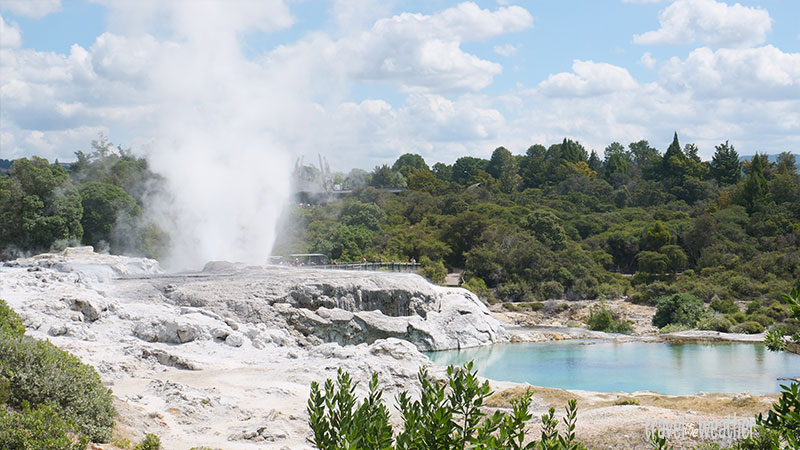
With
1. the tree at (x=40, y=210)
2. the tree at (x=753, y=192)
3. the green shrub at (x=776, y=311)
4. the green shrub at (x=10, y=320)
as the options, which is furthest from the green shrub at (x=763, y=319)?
the tree at (x=40, y=210)

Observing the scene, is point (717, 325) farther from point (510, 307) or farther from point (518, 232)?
point (518, 232)

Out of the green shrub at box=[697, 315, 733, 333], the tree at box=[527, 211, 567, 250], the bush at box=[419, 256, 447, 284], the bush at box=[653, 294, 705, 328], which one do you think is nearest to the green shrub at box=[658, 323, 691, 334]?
the bush at box=[653, 294, 705, 328]

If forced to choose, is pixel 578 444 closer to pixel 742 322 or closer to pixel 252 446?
pixel 252 446

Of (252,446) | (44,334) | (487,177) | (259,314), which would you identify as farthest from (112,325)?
(487,177)

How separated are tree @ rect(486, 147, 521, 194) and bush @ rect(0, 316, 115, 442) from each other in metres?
58.6

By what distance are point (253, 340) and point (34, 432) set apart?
11.8 metres

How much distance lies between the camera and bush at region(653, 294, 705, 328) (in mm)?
30938

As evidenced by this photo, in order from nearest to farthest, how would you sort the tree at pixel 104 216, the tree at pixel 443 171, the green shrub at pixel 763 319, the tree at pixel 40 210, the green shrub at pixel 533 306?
the green shrub at pixel 763 319, the green shrub at pixel 533 306, the tree at pixel 40 210, the tree at pixel 104 216, the tree at pixel 443 171

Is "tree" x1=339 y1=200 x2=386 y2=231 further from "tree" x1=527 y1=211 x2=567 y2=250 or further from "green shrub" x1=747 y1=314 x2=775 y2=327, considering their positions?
"green shrub" x1=747 y1=314 x2=775 y2=327

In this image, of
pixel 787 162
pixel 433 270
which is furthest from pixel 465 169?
pixel 433 270

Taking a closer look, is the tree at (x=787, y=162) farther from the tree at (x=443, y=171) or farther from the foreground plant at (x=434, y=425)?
the foreground plant at (x=434, y=425)

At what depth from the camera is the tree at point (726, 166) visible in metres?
61.2

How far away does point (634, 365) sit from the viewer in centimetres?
2266

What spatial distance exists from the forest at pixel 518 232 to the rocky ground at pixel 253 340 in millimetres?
8227
